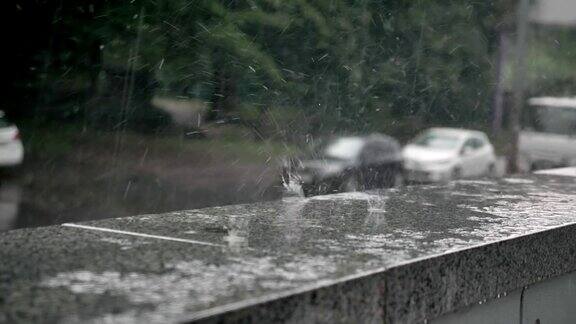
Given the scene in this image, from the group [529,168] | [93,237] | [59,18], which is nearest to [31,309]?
[93,237]

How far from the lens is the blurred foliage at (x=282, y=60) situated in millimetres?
3908

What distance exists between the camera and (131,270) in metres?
2.19

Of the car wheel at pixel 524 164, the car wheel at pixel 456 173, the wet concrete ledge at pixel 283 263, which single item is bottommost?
the wet concrete ledge at pixel 283 263

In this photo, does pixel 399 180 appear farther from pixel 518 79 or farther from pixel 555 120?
pixel 555 120

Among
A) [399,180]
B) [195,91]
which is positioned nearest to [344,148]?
[399,180]

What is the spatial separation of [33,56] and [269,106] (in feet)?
4.73

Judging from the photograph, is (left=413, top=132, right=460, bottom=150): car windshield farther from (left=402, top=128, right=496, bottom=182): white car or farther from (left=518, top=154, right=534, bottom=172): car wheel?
(left=518, top=154, right=534, bottom=172): car wheel

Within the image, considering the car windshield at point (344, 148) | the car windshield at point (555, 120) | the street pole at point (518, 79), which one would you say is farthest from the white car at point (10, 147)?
the car windshield at point (555, 120)

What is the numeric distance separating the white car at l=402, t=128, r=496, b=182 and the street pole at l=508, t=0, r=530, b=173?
404 millimetres

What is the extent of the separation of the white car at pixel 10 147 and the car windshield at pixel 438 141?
301 cm

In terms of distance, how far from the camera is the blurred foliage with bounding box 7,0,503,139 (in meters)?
3.91

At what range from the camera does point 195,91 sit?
436 centimetres

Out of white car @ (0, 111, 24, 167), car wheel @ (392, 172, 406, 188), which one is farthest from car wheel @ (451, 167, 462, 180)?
white car @ (0, 111, 24, 167)

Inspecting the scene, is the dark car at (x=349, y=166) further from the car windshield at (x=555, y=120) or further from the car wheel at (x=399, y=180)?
the car windshield at (x=555, y=120)
